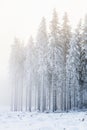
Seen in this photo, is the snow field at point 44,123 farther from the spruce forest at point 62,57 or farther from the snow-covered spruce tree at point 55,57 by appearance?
the snow-covered spruce tree at point 55,57

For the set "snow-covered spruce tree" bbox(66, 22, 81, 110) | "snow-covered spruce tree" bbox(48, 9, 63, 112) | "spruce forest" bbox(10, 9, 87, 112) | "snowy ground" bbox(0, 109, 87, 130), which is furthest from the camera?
"snow-covered spruce tree" bbox(66, 22, 81, 110)

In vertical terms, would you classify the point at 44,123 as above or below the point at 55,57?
below

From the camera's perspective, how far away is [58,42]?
43.9 meters

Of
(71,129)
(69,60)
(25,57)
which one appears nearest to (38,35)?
(69,60)

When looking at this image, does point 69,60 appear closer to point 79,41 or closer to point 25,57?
point 79,41

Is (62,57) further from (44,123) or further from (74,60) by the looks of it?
(44,123)

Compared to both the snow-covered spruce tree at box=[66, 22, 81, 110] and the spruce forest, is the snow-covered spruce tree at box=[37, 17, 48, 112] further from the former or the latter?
the snow-covered spruce tree at box=[66, 22, 81, 110]

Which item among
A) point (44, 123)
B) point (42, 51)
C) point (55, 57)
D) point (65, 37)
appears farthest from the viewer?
point (42, 51)

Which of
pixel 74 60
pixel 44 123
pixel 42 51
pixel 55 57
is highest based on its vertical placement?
pixel 42 51

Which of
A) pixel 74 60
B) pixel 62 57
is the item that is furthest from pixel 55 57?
pixel 74 60

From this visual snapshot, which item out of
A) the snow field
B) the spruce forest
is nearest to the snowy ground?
the snow field

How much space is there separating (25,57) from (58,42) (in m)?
16.7

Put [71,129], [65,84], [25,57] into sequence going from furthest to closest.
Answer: [25,57] < [65,84] < [71,129]

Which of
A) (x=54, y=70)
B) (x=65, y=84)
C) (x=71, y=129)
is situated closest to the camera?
(x=71, y=129)
